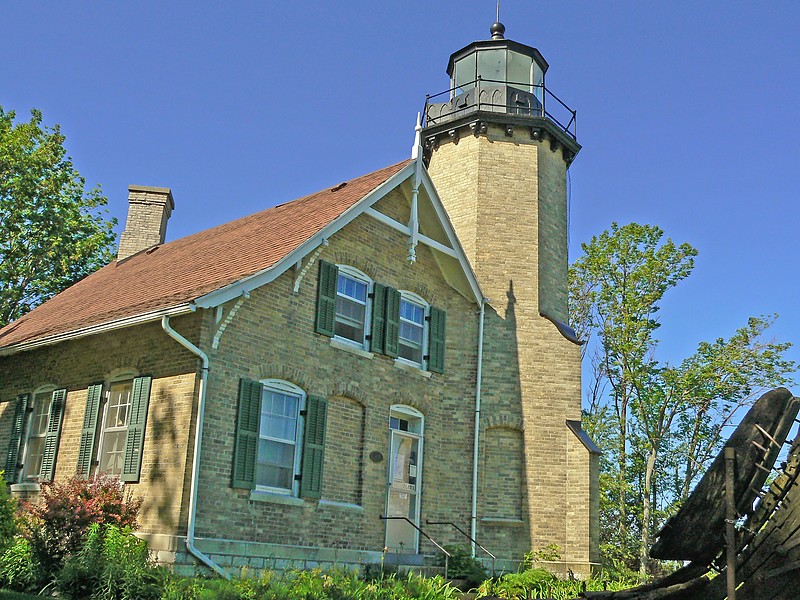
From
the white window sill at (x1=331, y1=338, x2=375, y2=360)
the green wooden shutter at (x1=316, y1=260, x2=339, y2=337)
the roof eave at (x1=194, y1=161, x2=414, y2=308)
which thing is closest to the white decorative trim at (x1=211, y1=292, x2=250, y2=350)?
the roof eave at (x1=194, y1=161, x2=414, y2=308)

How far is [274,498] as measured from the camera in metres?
12.8

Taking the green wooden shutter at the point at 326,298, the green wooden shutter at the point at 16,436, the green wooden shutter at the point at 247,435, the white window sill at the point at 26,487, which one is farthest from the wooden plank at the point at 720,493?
the green wooden shutter at the point at 16,436

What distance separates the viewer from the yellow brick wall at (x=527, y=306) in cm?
1644

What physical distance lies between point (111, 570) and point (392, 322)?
21.4 ft

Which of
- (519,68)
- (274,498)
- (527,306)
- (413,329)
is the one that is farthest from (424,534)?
(519,68)

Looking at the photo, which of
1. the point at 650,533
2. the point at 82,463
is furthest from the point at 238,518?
the point at 650,533

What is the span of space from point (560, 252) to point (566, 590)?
741cm

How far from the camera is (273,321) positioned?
13.3m

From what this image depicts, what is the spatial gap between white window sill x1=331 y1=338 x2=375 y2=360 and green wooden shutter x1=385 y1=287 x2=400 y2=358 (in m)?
0.42

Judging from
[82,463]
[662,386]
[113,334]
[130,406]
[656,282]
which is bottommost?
[82,463]

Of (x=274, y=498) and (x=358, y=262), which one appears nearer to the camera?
(x=274, y=498)

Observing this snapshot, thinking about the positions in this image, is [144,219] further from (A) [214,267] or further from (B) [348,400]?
(B) [348,400]

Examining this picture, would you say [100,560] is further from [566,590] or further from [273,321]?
[566,590]

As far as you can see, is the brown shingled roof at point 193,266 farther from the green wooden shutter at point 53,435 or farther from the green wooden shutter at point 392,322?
the green wooden shutter at point 392,322
